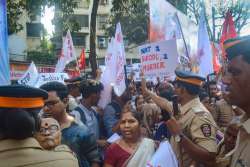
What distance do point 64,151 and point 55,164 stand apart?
164 mm

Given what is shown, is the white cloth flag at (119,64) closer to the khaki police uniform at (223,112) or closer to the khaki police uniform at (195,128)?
the khaki police uniform at (223,112)

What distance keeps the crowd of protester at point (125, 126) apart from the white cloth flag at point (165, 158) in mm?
124

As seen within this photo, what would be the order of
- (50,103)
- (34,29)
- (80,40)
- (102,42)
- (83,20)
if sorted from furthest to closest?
(102,42), (83,20), (80,40), (34,29), (50,103)

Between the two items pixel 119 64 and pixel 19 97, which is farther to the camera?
pixel 119 64

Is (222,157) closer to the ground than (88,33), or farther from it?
closer to the ground

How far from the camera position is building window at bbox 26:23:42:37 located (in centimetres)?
4303

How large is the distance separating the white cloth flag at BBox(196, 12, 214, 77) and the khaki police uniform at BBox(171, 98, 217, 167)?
2776mm

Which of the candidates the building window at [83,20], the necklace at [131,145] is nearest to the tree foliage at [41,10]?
the necklace at [131,145]

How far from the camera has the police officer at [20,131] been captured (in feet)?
7.82

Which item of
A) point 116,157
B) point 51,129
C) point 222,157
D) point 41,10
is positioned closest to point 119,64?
point 116,157

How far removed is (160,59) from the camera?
616 cm

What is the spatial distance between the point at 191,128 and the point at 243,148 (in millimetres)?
1352

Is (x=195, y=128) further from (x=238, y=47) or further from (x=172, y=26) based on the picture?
(x=172, y=26)

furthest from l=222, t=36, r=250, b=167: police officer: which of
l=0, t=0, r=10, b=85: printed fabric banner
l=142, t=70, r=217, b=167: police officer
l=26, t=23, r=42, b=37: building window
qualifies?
l=26, t=23, r=42, b=37: building window
